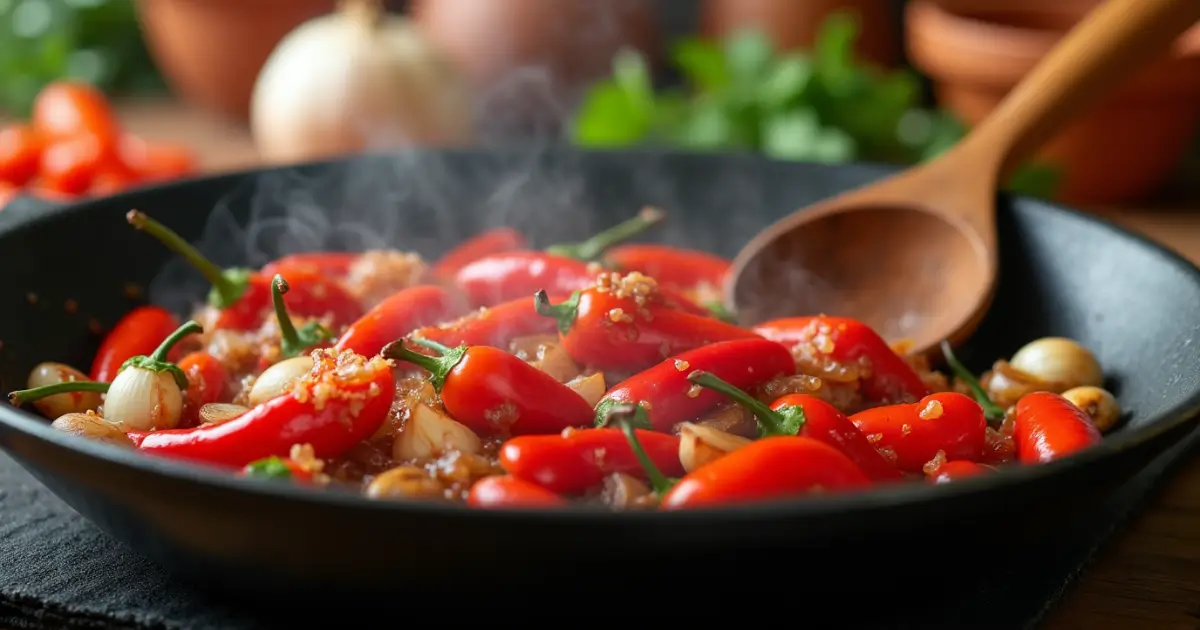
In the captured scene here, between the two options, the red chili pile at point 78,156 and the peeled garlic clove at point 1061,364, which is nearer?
the peeled garlic clove at point 1061,364

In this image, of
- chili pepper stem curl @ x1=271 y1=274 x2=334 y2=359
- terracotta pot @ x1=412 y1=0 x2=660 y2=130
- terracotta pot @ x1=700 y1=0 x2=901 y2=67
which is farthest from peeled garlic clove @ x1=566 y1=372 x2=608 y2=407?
terracotta pot @ x1=700 y1=0 x2=901 y2=67

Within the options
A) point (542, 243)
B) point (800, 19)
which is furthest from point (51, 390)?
point (800, 19)

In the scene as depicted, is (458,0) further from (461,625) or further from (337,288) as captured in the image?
(461,625)

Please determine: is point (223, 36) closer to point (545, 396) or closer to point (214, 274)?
point (214, 274)

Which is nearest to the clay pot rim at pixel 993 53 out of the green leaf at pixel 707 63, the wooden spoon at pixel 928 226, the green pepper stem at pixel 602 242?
the green leaf at pixel 707 63

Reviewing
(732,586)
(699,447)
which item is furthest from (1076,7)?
(732,586)

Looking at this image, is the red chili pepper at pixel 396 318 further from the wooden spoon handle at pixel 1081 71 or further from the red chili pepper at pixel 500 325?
the wooden spoon handle at pixel 1081 71

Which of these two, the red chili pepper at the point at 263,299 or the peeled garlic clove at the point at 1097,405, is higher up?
the red chili pepper at the point at 263,299
